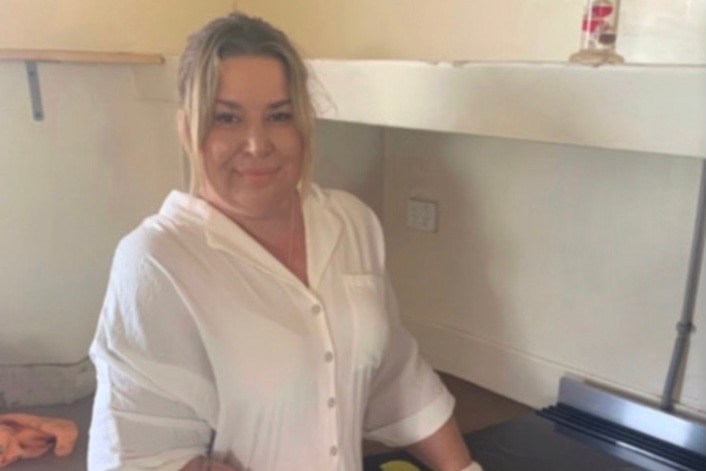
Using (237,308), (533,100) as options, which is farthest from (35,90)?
(533,100)

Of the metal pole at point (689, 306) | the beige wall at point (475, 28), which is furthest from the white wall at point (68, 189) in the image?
the metal pole at point (689, 306)

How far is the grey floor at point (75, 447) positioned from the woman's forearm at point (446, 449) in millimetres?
756

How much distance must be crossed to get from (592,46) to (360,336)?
0.61m

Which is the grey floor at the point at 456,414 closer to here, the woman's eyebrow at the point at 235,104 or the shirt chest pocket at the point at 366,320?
the shirt chest pocket at the point at 366,320

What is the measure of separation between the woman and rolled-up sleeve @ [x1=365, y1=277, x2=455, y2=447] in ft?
0.38

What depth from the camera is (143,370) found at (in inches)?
32.2

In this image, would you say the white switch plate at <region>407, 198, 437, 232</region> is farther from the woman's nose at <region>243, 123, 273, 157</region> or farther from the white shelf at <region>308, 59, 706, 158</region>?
the woman's nose at <region>243, 123, 273, 157</region>

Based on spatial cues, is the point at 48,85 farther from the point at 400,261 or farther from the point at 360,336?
the point at 360,336

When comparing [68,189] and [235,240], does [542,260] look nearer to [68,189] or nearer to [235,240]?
[235,240]

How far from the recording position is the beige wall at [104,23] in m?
1.61

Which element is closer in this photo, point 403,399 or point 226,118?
point 226,118

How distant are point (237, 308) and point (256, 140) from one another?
0.66 feet

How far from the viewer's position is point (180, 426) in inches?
33.6

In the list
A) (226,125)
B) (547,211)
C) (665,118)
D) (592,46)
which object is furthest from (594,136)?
(547,211)
